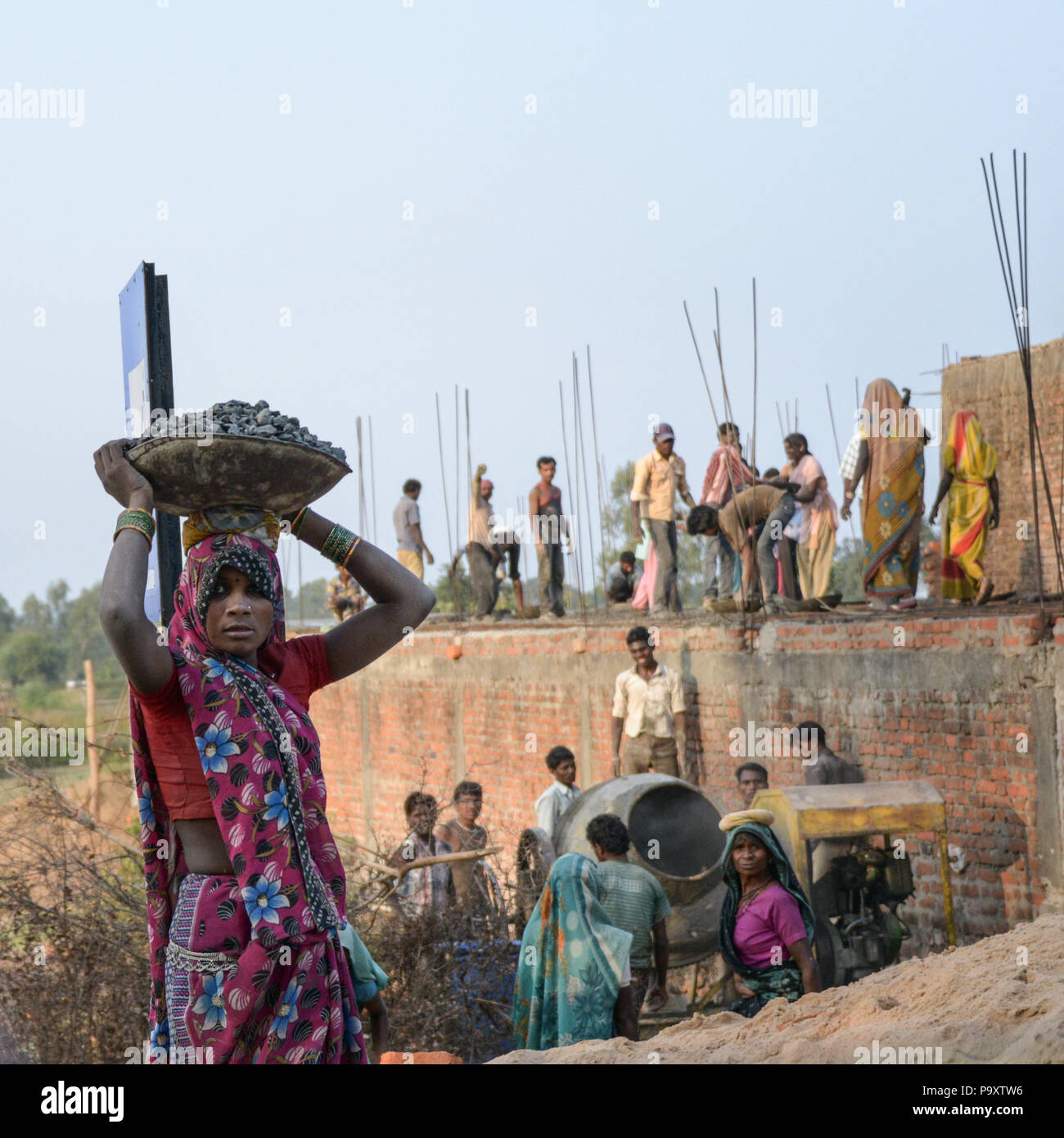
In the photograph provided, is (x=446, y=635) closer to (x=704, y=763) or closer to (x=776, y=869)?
(x=704, y=763)

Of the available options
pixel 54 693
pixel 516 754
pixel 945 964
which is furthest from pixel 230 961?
pixel 54 693

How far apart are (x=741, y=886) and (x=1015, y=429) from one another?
30.3ft

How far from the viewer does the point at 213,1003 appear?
2744 millimetres

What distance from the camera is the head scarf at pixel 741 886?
17.2 ft

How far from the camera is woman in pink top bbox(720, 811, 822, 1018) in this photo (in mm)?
5152

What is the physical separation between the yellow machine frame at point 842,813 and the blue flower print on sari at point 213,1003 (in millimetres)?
4263

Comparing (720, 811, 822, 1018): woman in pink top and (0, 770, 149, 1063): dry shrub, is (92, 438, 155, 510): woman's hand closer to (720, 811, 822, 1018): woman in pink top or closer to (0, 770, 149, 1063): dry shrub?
(0, 770, 149, 1063): dry shrub

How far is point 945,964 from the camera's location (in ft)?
16.3

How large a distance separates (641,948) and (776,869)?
800 millimetres

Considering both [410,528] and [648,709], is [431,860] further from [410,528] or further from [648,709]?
[410,528]

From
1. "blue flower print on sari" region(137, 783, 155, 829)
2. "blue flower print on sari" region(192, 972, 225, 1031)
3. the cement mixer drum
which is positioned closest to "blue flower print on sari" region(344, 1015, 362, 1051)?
"blue flower print on sari" region(192, 972, 225, 1031)
